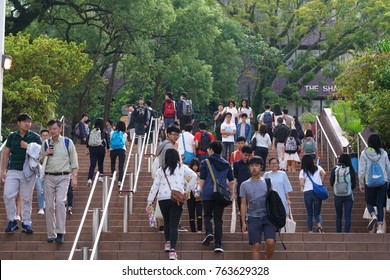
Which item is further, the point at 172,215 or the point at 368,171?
the point at 368,171

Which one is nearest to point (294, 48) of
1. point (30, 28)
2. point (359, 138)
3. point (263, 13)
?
point (263, 13)

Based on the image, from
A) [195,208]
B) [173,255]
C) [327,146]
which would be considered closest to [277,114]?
[327,146]

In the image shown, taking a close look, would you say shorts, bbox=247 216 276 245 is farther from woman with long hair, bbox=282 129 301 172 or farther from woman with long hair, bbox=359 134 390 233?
woman with long hair, bbox=282 129 301 172

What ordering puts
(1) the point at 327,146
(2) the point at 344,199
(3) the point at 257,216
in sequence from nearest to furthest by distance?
(3) the point at 257,216
(2) the point at 344,199
(1) the point at 327,146

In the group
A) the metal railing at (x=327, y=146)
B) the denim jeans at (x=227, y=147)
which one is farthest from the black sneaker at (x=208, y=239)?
the metal railing at (x=327, y=146)

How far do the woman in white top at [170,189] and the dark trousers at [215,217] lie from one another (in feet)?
1.65

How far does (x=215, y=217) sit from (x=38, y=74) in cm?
1599

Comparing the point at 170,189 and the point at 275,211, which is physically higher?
the point at 170,189

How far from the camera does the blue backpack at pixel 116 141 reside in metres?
22.0

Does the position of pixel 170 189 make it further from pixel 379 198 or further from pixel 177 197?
pixel 379 198

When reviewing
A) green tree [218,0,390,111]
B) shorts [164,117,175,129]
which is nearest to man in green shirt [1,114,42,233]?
shorts [164,117,175,129]

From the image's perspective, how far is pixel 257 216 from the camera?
1462 cm

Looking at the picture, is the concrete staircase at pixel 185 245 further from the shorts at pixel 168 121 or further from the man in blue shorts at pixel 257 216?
the shorts at pixel 168 121

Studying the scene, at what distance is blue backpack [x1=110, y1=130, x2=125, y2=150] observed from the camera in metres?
22.0
